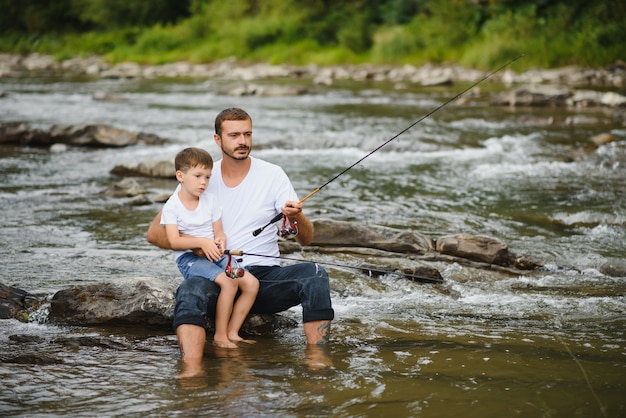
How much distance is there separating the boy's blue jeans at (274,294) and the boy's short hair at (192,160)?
695 millimetres

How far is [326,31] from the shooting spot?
138 feet

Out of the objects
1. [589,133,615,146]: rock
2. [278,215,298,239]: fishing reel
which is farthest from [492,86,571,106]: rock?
[278,215,298,239]: fishing reel

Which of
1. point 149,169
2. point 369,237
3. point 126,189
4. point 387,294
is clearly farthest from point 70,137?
point 387,294

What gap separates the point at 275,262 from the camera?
529cm

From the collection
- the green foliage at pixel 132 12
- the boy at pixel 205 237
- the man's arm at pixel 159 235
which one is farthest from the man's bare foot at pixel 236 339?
the green foliage at pixel 132 12

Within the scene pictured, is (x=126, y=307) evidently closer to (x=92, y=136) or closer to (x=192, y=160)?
(x=192, y=160)

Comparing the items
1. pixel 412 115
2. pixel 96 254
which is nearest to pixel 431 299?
pixel 96 254

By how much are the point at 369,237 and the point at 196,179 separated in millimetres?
2990

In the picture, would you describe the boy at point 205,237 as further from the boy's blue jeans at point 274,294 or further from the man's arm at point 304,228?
the man's arm at point 304,228

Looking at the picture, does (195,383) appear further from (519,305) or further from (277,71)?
(277,71)

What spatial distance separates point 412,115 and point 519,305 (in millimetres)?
13869

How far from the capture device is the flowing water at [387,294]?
411 centimetres

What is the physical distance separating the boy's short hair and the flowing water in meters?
1.13

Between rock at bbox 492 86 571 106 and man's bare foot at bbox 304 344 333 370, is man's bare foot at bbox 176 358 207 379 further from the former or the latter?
rock at bbox 492 86 571 106
